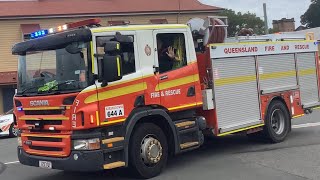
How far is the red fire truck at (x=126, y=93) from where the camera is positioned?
7273 mm

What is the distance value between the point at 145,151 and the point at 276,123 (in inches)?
176

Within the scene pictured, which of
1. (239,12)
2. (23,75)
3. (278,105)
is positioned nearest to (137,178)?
(23,75)

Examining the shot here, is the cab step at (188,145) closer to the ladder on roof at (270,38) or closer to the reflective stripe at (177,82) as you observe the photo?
the reflective stripe at (177,82)

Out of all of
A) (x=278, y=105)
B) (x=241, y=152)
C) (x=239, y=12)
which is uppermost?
(x=239, y=12)

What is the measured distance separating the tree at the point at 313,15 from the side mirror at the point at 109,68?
86578 mm

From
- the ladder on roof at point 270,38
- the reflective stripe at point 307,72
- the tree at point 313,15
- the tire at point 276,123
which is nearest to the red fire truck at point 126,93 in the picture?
the ladder on roof at point 270,38

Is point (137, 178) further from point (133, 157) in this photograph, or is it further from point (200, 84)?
point (200, 84)

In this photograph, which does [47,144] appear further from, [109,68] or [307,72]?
[307,72]

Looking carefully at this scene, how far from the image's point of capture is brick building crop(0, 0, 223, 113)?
29.0 metres

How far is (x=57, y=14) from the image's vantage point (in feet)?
97.7

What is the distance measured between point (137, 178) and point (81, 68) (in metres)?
2.17

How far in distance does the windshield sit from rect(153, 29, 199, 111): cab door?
1.50 meters

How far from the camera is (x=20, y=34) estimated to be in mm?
29281

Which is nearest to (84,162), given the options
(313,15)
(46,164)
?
(46,164)
